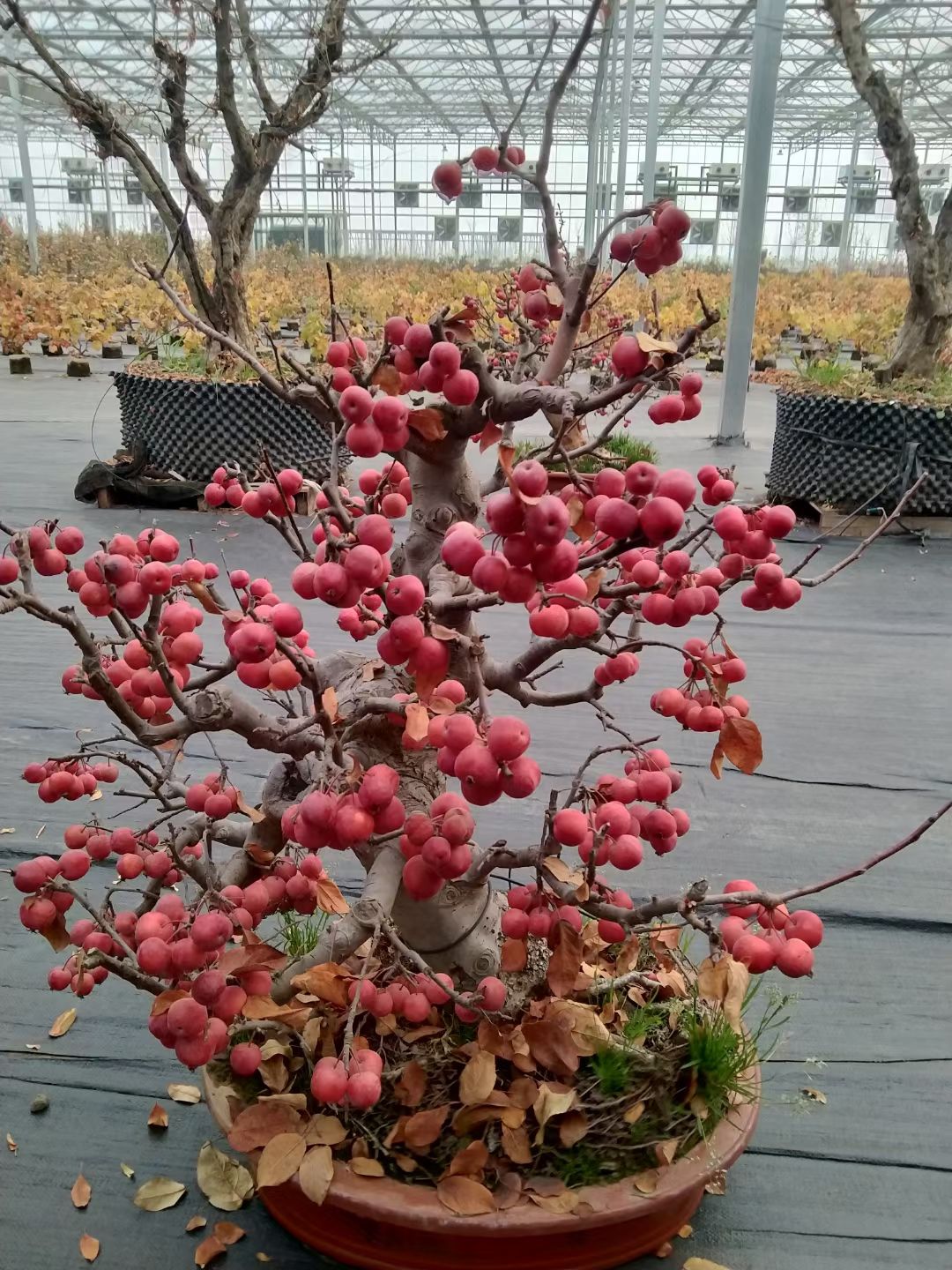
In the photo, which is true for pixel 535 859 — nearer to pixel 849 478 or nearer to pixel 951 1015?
pixel 951 1015

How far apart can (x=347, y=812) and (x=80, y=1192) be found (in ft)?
1.95

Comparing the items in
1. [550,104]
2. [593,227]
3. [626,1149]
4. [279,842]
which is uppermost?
[593,227]

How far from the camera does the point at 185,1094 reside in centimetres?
→ 108

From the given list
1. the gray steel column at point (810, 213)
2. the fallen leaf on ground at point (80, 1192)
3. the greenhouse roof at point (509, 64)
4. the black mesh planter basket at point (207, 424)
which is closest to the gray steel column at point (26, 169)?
the greenhouse roof at point (509, 64)

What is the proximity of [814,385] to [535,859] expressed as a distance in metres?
3.63

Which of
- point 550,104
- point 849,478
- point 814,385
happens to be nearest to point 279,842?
point 550,104

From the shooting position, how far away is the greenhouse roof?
12406 mm

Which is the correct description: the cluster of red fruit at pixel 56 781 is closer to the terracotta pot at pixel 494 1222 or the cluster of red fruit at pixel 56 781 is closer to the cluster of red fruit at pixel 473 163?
the terracotta pot at pixel 494 1222

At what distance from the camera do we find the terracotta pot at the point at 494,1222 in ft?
2.54

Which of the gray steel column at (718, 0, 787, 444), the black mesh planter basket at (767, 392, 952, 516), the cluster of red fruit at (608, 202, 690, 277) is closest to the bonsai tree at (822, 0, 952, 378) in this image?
the black mesh planter basket at (767, 392, 952, 516)

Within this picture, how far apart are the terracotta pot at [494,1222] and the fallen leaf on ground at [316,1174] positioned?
0.03 m

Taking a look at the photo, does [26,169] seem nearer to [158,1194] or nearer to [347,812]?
[158,1194]

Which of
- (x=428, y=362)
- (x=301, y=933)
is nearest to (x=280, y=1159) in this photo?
(x=301, y=933)

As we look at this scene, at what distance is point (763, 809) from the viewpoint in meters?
1.71
